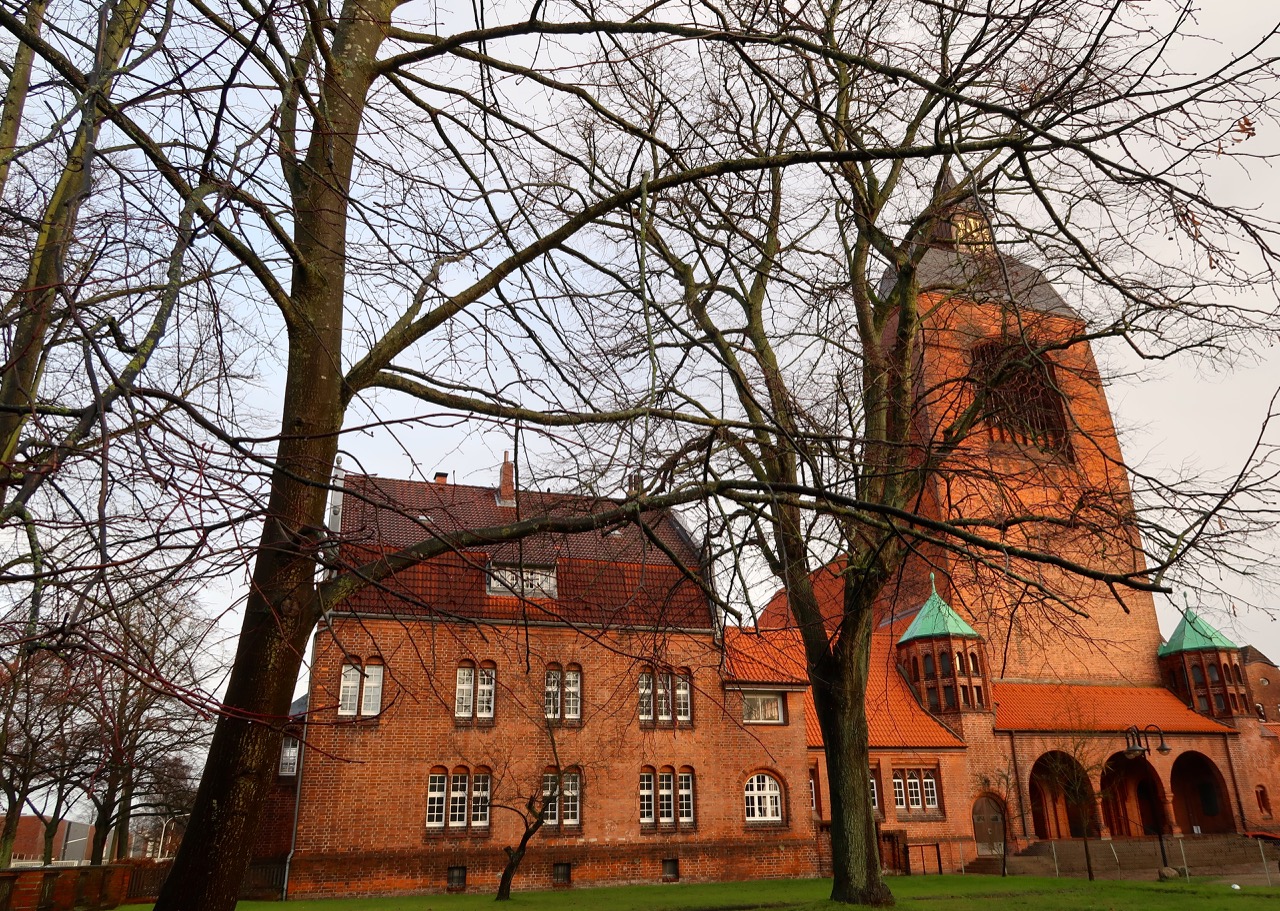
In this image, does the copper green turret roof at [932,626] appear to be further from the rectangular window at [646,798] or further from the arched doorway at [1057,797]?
the rectangular window at [646,798]

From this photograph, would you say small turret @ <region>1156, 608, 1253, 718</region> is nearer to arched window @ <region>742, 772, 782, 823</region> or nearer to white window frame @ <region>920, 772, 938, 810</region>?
white window frame @ <region>920, 772, 938, 810</region>

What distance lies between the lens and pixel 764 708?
26047 millimetres

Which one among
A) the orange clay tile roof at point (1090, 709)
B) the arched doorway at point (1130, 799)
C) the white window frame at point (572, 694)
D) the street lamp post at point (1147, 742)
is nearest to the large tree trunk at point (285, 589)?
the white window frame at point (572, 694)

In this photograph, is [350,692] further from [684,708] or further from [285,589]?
[285,589]

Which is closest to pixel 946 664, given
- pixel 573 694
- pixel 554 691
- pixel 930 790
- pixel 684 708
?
pixel 930 790

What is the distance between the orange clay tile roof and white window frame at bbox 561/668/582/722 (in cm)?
1570

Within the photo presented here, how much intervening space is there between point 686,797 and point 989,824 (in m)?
11.8

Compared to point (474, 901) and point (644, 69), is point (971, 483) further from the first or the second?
point (474, 901)

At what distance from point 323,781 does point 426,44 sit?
19.9 metres

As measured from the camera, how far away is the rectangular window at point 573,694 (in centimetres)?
2402

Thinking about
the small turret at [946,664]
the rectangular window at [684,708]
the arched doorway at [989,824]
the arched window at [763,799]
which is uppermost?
the small turret at [946,664]

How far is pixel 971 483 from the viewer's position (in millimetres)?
4629

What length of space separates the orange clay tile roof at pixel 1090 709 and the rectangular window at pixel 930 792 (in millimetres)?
3738

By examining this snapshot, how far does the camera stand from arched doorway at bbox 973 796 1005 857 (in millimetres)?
29250
